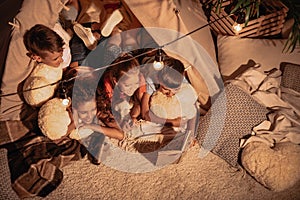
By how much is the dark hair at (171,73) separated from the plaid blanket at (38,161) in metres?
0.46

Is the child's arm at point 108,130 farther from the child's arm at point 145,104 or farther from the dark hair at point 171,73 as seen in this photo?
the dark hair at point 171,73

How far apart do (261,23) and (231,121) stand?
0.56 meters

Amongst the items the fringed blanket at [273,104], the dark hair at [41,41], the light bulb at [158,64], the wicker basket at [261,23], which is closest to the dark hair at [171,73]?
the light bulb at [158,64]

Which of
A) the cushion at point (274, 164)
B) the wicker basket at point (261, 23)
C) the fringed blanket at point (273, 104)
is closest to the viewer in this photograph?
the cushion at point (274, 164)

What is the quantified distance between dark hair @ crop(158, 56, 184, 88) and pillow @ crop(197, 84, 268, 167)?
20 centimetres

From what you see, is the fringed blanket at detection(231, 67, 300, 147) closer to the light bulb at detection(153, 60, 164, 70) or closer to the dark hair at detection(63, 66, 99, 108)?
the light bulb at detection(153, 60, 164, 70)

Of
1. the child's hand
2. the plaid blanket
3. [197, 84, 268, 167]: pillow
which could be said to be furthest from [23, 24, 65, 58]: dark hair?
[197, 84, 268, 167]: pillow

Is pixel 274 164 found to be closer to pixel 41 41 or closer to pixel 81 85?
pixel 81 85

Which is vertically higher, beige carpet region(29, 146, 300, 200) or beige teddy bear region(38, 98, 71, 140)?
beige teddy bear region(38, 98, 71, 140)

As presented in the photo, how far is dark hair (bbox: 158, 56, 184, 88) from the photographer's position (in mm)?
1524

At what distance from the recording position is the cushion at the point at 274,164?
54.7 inches

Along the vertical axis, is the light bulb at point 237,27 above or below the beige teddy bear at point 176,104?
above

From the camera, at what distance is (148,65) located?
1.64 metres

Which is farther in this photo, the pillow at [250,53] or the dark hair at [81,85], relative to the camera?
the pillow at [250,53]
